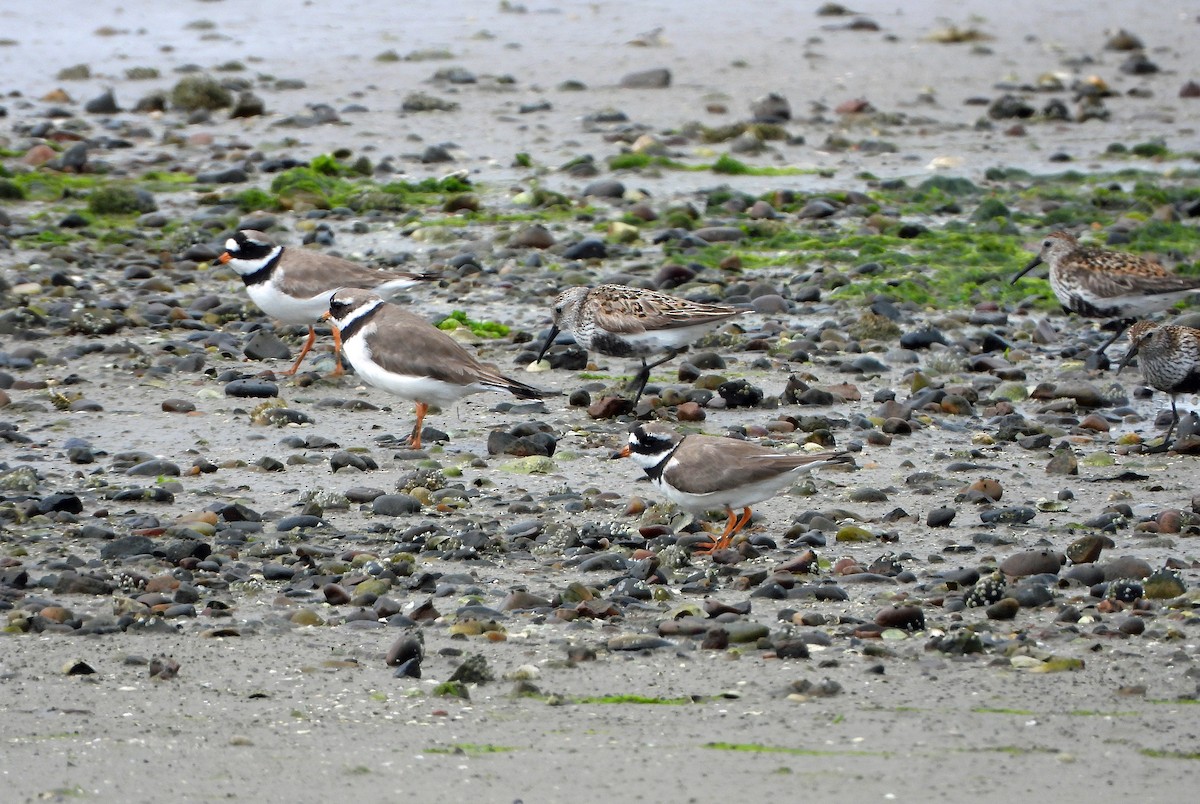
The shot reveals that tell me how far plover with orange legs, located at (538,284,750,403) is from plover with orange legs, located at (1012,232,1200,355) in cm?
306

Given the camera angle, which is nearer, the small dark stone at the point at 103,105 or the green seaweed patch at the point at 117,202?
the green seaweed patch at the point at 117,202

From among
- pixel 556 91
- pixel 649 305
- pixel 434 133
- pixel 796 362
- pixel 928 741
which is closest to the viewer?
pixel 928 741

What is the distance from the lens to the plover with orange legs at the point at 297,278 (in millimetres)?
11578

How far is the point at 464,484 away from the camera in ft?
29.9

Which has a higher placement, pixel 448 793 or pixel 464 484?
pixel 448 793

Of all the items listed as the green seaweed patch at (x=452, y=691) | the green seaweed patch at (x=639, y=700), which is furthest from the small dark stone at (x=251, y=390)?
the green seaweed patch at (x=639, y=700)

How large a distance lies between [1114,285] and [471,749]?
26.5 feet

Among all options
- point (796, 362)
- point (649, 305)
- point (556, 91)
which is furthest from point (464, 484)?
point (556, 91)

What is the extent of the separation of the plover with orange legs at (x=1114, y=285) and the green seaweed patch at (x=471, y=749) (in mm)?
7605

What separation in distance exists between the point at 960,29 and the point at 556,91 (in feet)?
23.7

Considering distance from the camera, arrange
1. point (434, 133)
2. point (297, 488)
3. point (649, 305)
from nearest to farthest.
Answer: point (297, 488) → point (649, 305) → point (434, 133)

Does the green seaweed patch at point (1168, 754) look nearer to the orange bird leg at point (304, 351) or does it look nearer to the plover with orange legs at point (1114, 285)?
the plover with orange legs at point (1114, 285)

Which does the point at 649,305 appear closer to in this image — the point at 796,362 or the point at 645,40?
the point at 796,362

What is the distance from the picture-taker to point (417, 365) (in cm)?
986
